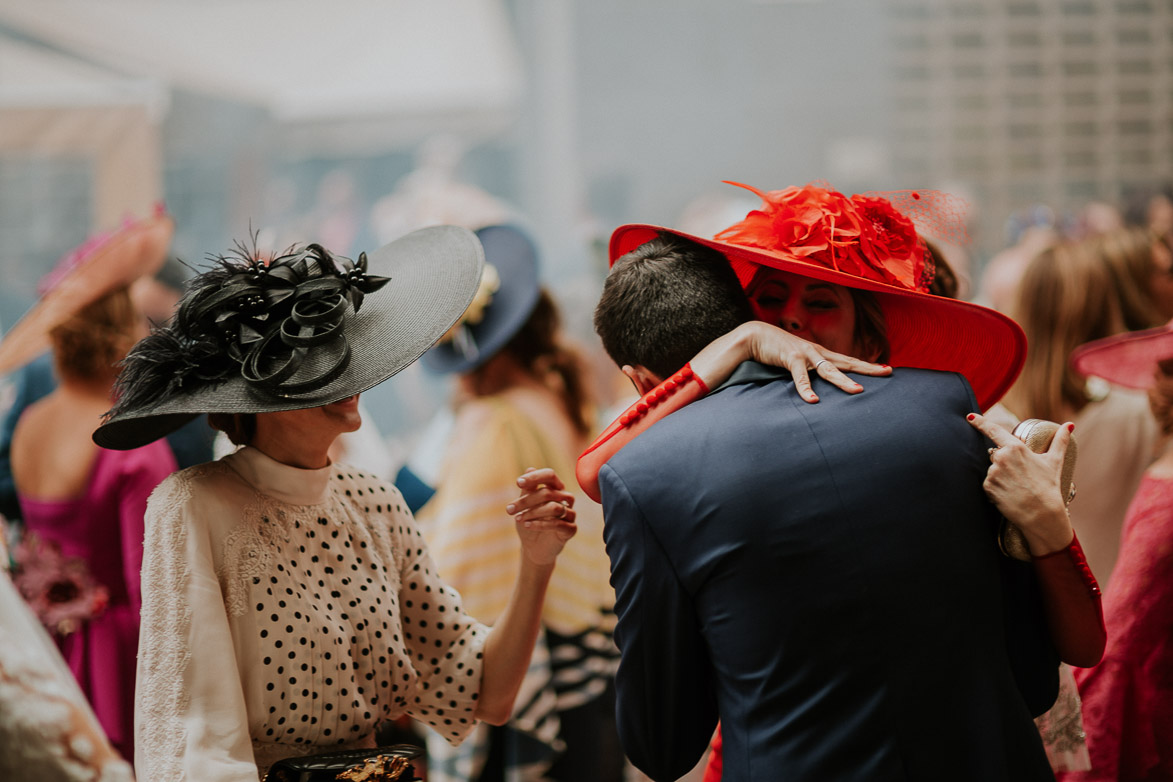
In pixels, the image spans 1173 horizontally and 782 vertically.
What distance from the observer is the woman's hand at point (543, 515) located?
5.31 ft

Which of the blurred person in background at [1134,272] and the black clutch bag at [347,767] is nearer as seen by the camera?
the black clutch bag at [347,767]

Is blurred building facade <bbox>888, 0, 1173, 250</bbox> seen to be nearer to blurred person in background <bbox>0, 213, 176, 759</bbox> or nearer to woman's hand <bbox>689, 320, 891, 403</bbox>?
blurred person in background <bbox>0, 213, 176, 759</bbox>

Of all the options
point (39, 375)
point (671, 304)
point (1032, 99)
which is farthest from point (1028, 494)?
point (1032, 99)

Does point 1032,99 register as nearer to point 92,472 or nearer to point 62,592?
point 92,472

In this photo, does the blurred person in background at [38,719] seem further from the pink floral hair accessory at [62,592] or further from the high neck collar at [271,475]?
the pink floral hair accessory at [62,592]

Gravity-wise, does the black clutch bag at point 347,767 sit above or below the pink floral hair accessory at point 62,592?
above

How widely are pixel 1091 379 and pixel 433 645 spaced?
2.48m

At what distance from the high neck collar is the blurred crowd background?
3124 millimetres

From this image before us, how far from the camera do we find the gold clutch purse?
4.28 ft

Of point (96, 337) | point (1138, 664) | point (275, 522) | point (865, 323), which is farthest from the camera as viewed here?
point (96, 337)

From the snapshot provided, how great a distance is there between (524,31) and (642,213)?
114 centimetres

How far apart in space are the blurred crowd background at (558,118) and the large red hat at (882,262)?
3128mm

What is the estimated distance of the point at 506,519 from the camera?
10.2 feet

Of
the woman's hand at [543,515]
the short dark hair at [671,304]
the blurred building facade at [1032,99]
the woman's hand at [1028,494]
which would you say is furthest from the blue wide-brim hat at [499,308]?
the blurred building facade at [1032,99]
